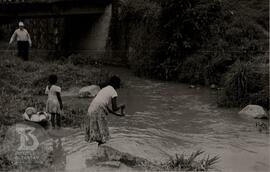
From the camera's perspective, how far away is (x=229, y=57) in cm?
1788

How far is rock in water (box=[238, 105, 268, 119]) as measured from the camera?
44.1 ft

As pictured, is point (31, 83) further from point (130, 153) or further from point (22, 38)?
point (130, 153)

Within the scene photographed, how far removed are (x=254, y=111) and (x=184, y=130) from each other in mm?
2513

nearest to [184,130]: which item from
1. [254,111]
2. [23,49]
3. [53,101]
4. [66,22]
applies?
[254,111]

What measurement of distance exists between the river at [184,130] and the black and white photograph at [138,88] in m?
0.03

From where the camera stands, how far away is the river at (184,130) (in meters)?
9.84

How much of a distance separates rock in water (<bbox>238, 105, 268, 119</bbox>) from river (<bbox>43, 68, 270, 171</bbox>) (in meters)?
0.19

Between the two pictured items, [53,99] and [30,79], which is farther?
[30,79]

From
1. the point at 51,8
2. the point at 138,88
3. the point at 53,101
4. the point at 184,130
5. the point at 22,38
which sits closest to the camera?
the point at 53,101

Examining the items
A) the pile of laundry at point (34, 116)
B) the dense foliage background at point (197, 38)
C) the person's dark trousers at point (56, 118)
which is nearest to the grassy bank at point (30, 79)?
the person's dark trousers at point (56, 118)

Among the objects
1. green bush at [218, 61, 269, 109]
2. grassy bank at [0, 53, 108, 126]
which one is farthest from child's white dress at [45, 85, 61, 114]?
green bush at [218, 61, 269, 109]

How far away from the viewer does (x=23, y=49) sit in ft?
65.1

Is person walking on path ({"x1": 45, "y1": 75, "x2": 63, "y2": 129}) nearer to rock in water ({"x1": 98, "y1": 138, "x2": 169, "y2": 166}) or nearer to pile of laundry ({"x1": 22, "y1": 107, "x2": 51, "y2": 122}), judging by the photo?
pile of laundry ({"x1": 22, "y1": 107, "x2": 51, "y2": 122})

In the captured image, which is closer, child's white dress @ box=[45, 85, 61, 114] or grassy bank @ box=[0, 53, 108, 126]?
child's white dress @ box=[45, 85, 61, 114]
